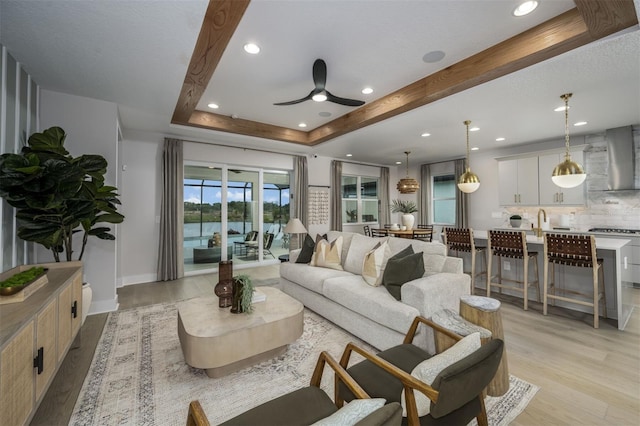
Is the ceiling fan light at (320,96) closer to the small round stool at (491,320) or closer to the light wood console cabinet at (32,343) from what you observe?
the small round stool at (491,320)

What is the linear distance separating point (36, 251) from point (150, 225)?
189 centimetres

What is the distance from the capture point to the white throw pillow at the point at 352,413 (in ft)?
2.63

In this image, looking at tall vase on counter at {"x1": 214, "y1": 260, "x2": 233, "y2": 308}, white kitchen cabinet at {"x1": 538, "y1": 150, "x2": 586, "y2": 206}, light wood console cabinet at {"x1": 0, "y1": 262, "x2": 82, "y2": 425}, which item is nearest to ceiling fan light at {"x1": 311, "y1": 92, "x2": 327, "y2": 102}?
tall vase on counter at {"x1": 214, "y1": 260, "x2": 233, "y2": 308}

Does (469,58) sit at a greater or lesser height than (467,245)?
greater

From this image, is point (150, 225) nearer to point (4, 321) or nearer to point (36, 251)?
point (36, 251)

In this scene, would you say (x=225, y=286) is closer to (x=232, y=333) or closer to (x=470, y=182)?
(x=232, y=333)

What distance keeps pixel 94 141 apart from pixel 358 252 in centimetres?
374

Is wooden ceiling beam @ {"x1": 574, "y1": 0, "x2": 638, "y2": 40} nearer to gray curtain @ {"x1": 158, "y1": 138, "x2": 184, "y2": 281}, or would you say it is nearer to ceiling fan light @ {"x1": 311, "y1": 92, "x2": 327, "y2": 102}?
ceiling fan light @ {"x1": 311, "y1": 92, "x2": 327, "y2": 102}

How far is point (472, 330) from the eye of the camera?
70.2 inches

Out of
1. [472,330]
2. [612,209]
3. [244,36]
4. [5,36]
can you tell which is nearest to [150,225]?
[5,36]

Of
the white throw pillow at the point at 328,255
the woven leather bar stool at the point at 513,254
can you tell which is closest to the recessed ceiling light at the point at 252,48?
the white throw pillow at the point at 328,255

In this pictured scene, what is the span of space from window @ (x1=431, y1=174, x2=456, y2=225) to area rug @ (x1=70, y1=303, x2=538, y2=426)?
617 centimetres

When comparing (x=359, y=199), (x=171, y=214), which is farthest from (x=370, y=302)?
(x=359, y=199)

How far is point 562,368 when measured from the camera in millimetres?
2268
